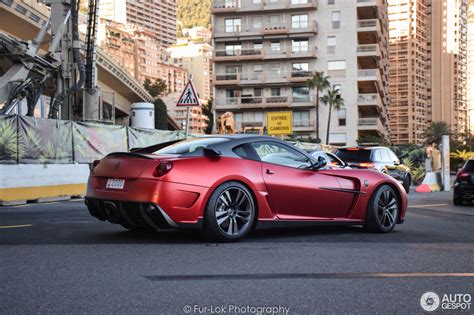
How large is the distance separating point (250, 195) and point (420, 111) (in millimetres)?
176670

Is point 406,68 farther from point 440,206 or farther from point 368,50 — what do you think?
point 440,206

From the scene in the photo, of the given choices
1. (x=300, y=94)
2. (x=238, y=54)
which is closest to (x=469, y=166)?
(x=300, y=94)

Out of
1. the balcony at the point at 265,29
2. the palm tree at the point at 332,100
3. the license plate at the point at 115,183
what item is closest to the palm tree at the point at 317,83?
the palm tree at the point at 332,100

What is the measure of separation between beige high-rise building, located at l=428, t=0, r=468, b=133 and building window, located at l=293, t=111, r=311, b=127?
117m

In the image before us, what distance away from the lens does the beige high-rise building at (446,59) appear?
182 meters

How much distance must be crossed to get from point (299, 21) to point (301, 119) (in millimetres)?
12599

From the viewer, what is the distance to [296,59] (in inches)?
3083

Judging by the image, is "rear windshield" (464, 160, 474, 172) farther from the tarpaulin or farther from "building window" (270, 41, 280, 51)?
"building window" (270, 41, 280, 51)

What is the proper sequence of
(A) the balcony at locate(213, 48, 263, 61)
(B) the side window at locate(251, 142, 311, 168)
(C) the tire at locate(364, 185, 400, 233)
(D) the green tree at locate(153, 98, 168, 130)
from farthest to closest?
(D) the green tree at locate(153, 98, 168, 130)
(A) the balcony at locate(213, 48, 263, 61)
(C) the tire at locate(364, 185, 400, 233)
(B) the side window at locate(251, 142, 311, 168)

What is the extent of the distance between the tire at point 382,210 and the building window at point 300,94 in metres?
70.1

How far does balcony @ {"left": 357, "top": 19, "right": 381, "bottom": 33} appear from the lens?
77250 millimetres

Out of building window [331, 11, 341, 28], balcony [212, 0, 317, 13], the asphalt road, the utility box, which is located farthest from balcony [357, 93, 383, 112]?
the asphalt road

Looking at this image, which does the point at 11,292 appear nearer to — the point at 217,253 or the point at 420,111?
the point at 217,253

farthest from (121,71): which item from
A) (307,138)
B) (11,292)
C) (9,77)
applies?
(11,292)
